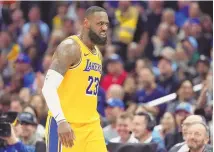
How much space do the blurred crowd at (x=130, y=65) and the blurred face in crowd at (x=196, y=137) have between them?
17.3 inches

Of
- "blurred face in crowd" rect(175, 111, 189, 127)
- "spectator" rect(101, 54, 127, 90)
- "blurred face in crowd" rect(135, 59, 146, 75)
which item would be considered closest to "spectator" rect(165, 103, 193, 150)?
"blurred face in crowd" rect(175, 111, 189, 127)

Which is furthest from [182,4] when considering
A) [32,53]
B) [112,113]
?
[112,113]

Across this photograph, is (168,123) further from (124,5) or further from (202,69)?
(124,5)

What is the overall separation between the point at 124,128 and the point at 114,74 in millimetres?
4068

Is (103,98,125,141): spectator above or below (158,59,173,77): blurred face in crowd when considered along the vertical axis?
below

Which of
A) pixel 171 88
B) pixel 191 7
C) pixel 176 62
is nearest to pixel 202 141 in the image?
pixel 171 88

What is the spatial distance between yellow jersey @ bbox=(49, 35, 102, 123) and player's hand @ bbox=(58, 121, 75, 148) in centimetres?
43

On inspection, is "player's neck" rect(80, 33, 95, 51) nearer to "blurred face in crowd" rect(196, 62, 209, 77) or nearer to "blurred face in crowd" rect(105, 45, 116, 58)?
"blurred face in crowd" rect(196, 62, 209, 77)

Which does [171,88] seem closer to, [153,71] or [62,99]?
[153,71]

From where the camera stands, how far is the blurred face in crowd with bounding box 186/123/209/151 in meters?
9.45

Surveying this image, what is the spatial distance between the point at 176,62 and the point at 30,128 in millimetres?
5037

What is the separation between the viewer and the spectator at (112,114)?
12516 millimetres

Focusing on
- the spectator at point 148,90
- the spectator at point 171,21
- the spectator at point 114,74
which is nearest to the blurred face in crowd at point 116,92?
the spectator at point 148,90

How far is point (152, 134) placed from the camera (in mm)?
11570
